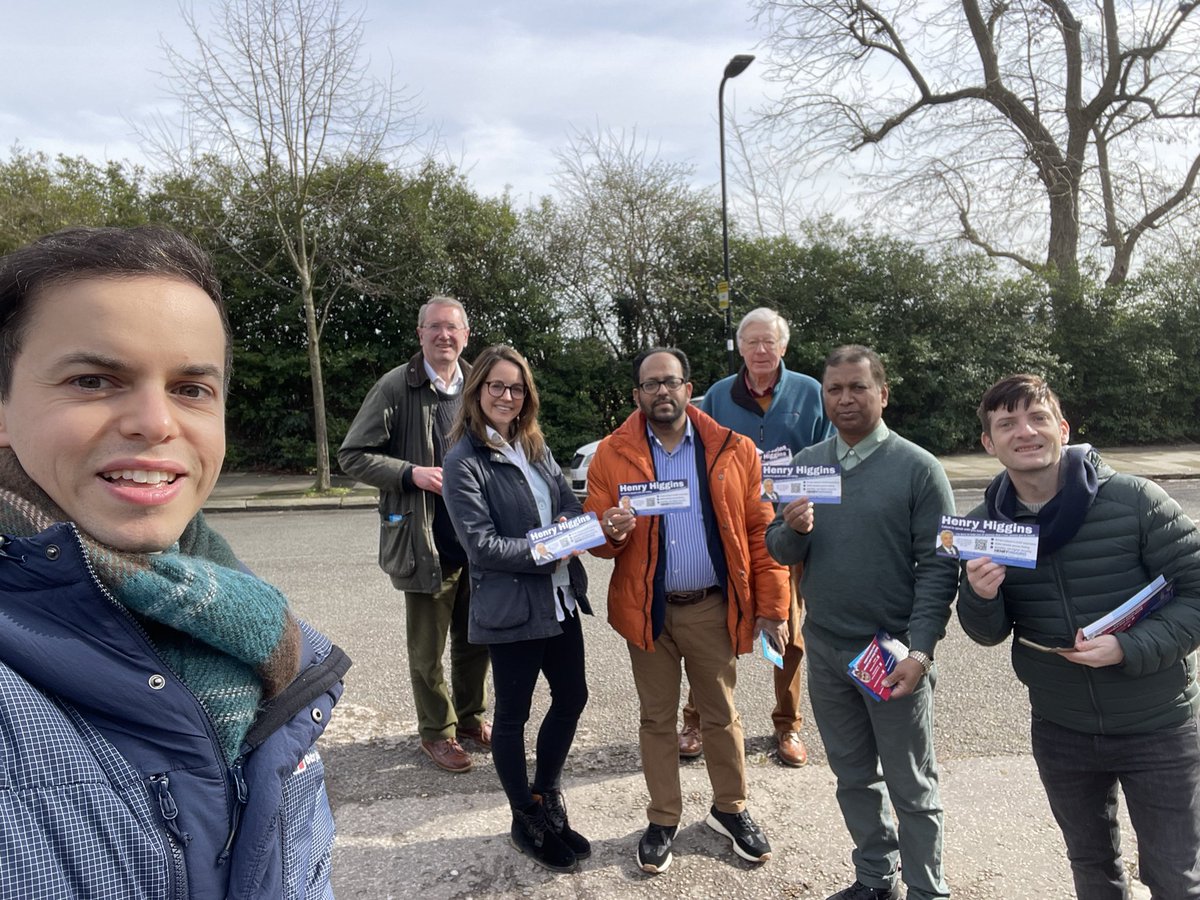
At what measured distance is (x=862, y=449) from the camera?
9.36 ft

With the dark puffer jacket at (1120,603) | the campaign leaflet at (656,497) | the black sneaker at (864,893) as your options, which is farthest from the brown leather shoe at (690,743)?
the dark puffer jacket at (1120,603)

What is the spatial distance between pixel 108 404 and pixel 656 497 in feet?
7.57

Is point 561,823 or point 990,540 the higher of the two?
point 990,540

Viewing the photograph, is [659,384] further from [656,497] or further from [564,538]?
[564,538]

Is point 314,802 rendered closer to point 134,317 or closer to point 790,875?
point 134,317

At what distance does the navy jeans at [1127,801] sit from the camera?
2160 mm

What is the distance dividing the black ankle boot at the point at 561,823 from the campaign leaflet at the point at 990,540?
1.87 metres

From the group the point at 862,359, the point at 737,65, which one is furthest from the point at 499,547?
the point at 737,65

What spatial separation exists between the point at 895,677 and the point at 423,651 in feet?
7.67

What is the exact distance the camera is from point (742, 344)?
4.16m

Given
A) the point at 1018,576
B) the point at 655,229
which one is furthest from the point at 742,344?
the point at 655,229

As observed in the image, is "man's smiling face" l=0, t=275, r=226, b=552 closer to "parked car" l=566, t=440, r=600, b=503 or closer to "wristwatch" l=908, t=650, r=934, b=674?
"wristwatch" l=908, t=650, r=934, b=674

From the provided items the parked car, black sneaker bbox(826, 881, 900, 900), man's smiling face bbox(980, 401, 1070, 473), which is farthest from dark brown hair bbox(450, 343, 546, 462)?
the parked car

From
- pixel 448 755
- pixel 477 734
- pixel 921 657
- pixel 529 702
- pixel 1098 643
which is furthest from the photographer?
pixel 477 734
